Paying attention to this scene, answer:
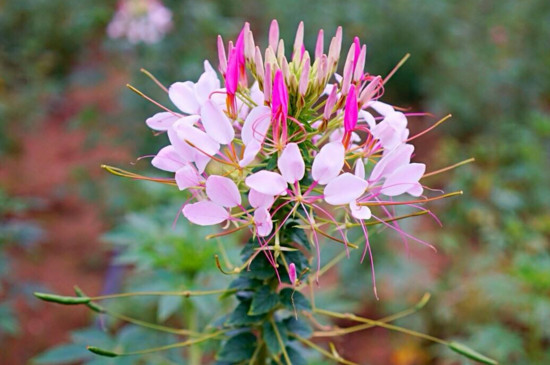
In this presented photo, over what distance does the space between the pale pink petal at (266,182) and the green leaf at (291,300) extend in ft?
0.76

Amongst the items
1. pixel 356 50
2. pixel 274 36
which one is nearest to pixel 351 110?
pixel 356 50

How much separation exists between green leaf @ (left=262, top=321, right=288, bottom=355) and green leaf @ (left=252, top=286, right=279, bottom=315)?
6 cm

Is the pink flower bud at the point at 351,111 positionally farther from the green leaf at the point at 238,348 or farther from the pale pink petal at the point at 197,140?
the green leaf at the point at 238,348

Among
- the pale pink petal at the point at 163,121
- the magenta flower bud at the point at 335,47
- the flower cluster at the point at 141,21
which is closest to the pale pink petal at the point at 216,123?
the pale pink petal at the point at 163,121

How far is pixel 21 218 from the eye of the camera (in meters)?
3.31

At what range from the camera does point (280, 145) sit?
2.74ft

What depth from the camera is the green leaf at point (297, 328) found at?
97 cm

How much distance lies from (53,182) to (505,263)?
115 inches

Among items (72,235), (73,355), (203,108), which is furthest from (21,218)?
(203,108)

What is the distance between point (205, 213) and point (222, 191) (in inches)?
1.7

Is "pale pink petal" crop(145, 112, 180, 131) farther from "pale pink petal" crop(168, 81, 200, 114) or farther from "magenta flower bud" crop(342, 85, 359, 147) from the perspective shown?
"magenta flower bud" crop(342, 85, 359, 147)

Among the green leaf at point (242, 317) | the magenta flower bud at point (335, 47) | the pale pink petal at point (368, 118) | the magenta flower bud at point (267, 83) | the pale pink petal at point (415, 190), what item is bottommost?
the green leaf at point (242, 317)

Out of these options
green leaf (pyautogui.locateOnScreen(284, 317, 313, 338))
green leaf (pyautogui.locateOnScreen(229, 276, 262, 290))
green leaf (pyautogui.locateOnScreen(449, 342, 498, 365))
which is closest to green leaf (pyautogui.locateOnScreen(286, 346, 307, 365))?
green leaf (pyautogui.locateOnScreen(284, 317, 313, 338))

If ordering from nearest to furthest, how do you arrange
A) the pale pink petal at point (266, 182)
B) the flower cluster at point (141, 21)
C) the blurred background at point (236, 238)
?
the pale pink petal at point (266, 182) < the blurred background at point (236, 238) < the flower cluster at point (141, 21)
